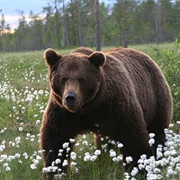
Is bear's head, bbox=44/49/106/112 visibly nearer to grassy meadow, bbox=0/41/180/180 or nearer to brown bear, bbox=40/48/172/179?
brown bear, bbox=40/48/172/179

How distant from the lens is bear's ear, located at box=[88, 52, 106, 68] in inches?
203

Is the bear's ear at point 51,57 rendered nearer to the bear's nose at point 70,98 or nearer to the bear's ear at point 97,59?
the bear's ear at point 97,59

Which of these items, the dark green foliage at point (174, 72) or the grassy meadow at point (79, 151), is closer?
the grassy meadow at point (79, 151)

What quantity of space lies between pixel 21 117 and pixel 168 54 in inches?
143

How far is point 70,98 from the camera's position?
4.68m

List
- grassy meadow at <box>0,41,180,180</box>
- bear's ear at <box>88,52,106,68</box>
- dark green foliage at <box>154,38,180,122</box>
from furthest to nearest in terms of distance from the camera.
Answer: dark green foliage at <box>154,38,180,122</box> → bear's ear at <box>88,52,106,68</box> → grassy meadow at <box>0,41,180,180</box>

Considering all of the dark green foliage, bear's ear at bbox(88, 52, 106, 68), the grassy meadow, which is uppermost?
bear's ear at bbox(88, 52, 106, 68)

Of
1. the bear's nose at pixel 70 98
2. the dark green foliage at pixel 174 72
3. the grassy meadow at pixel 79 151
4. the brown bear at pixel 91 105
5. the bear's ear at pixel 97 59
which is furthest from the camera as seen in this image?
the dark green foliage at pixel 174 72

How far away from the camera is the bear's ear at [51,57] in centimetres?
521

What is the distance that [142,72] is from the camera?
21.9ft

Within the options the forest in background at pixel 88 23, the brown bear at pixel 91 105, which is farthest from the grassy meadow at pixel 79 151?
the forest in background at pixel 88 23

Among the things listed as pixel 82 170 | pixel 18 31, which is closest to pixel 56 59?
pixel 82 170

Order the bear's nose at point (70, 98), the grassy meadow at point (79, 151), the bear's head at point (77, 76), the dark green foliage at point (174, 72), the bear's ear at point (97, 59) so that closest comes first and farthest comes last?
the grassy meadow at point (79, 151) → the bear's nose at point (70, 98) → the bear's head at point (77, 76) → the bear's ear at point (97, 59) → the dark green foliage at point (174, 72)

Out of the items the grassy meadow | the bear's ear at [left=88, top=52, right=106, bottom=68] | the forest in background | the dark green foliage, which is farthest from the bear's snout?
the forest in background
